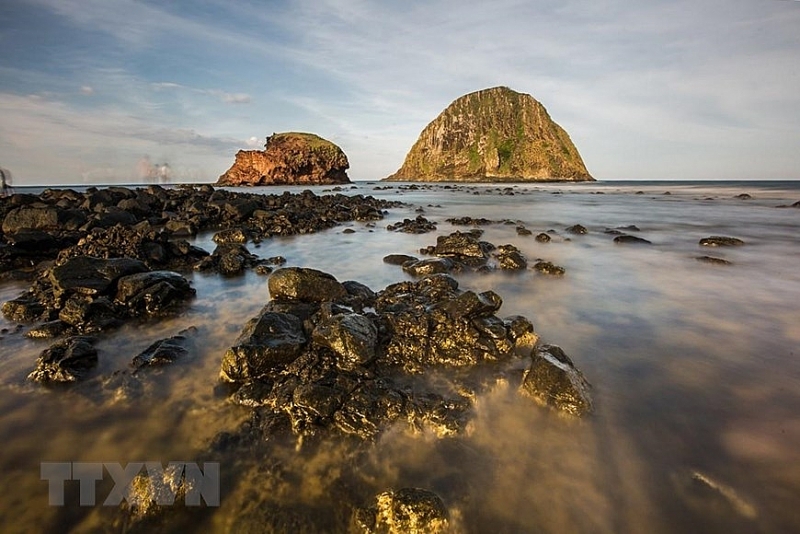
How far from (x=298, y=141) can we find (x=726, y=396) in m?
119

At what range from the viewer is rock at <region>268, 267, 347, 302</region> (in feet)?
22.2

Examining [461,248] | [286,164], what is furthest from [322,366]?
[286,164]

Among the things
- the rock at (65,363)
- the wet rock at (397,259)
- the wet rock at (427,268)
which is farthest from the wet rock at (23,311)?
the wet rock at (397,259)

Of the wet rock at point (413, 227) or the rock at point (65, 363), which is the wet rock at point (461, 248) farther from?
the rock at point (65, 363)

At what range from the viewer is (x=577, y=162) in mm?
155125

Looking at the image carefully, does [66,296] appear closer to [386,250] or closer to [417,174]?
[386,250]

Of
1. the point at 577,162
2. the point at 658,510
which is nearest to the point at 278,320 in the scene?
the point at 658,510

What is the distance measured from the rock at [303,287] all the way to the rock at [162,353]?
177cm

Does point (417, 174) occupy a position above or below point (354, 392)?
above

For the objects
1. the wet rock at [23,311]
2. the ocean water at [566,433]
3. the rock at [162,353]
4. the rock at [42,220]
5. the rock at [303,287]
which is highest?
the rock at [42,220]

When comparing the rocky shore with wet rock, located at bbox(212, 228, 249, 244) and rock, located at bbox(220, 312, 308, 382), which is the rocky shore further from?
wet rock, located at bbox(212, 228, 249, 244)

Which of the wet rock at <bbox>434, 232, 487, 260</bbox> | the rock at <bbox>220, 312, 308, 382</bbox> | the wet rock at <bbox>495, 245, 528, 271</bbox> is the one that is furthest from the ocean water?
the wet rock at <bbox>434, 232, 487, 260</bbox>

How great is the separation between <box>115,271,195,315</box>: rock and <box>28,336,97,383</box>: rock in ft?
5.74

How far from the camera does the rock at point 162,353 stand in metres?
5.01
